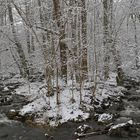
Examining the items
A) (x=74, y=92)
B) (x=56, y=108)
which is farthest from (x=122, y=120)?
(x=74, y=92)

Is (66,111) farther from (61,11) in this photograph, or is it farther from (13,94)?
(13,94)

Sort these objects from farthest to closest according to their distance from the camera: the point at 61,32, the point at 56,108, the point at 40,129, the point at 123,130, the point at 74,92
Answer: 1. the point at 74,92
2. the point at 56,108
3. the point at 61,32
4. the point at 40,129
5. the point at 123,130

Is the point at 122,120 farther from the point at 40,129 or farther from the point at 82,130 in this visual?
the point at 40,129

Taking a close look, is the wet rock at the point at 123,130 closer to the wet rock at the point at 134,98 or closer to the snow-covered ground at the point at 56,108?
the snow-covered ground at the point at 56,108

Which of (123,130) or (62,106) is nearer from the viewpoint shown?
(123,130)

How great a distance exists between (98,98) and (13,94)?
19.8 feet

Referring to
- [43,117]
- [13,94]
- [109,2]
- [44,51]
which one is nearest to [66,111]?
[43,117]

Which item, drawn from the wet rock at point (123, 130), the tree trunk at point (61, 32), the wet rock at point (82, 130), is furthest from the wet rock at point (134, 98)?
the wet rock at point (82, 130)

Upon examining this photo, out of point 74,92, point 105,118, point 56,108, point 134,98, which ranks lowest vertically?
point 134,98

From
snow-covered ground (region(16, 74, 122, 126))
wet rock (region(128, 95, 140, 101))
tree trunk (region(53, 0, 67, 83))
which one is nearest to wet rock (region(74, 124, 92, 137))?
snow-covered ground (region(16, 74, 122, 126))

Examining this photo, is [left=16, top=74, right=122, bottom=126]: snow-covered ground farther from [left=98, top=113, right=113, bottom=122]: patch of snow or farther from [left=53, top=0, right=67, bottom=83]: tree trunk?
[left=53, top=0, right=67, bottom=83]: tree trunk

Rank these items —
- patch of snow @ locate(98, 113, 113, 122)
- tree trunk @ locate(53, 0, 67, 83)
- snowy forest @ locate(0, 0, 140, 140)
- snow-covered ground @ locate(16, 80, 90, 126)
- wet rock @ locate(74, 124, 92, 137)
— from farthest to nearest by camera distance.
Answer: tree trunk @ locate(53, 0, 67, 83) < snow-covered ground @ locate(16, 80, 90, 126) < patch of snow @ locate(98, 113, 113, 122) < snowy forest @ locate(0, 0, 140, 140) < wet rock @ locate(74, 124, 92, 137)

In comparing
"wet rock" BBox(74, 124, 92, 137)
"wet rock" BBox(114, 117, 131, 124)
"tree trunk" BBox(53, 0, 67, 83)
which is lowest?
"wet rock" BBox(114, 117, 131, 124)

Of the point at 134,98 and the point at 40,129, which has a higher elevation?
the point at 134,98
